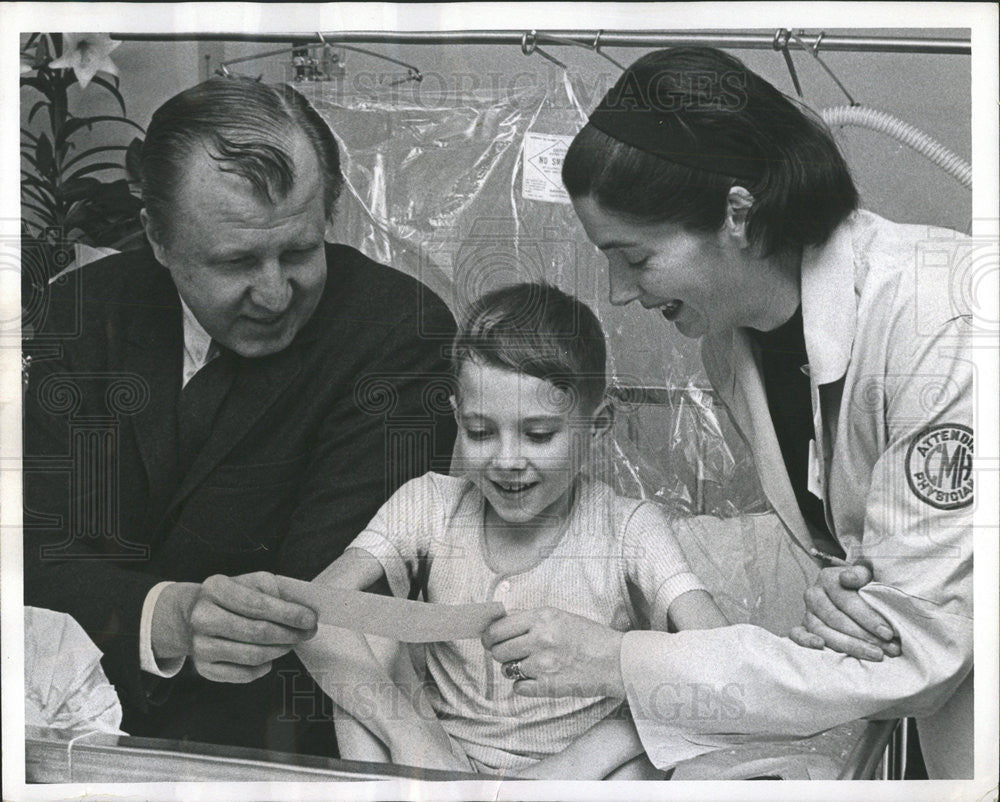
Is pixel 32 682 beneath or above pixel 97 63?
beneath

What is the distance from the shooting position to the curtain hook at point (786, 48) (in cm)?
113

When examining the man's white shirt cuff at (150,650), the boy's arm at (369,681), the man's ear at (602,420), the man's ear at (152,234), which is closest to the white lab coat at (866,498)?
the man's ear at (602,420)

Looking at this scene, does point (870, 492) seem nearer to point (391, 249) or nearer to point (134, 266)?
point (391, 249)

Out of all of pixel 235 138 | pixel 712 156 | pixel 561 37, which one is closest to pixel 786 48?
pixel 712 156

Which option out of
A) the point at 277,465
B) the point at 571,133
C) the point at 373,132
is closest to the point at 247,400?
the point at 277,465

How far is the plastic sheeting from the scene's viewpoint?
3.71ft

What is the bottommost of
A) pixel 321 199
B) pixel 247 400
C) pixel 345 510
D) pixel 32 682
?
pixel 32 682

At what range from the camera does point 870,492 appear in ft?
3.69

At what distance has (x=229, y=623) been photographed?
1.12 meters

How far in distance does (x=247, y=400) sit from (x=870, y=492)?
740mm

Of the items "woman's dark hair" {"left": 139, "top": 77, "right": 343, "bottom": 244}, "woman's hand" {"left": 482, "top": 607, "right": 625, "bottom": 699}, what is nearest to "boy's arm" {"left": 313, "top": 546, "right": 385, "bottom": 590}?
"woman's hand" {"left": 482, "top": 607, "right": 625, "bottom": 699}

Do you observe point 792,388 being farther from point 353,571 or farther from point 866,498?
point 353,571

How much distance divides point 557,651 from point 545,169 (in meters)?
0.56

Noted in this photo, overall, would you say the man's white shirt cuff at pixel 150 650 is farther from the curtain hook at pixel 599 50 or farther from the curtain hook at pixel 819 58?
the curtain hook at pixel 819 58
